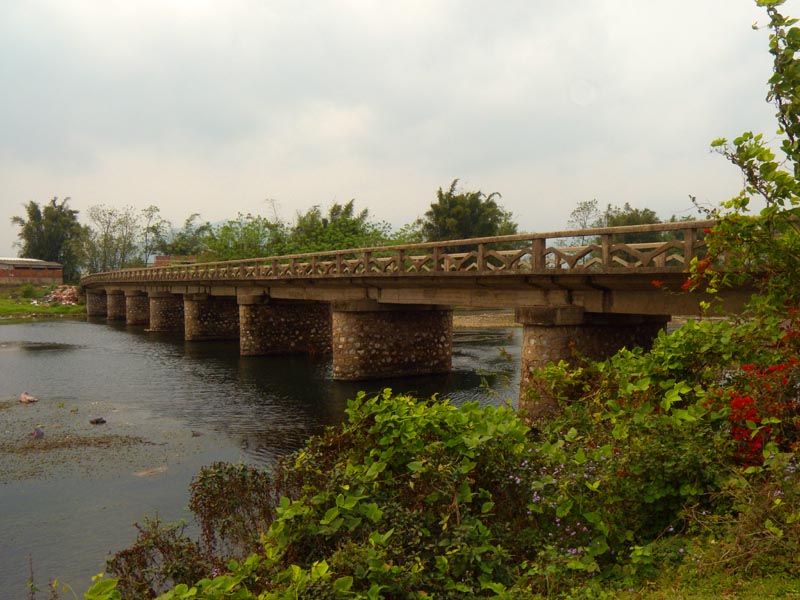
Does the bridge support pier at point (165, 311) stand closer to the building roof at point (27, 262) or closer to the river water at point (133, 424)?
the river water at point (133, 424)

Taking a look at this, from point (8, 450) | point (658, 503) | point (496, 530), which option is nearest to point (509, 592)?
point (496, 530)

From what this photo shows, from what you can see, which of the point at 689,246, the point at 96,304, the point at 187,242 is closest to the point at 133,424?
the point at 689,246

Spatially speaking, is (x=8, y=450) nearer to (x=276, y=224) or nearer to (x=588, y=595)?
(x=588, y=595)

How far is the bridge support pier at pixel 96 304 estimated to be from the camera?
7181 centimetres

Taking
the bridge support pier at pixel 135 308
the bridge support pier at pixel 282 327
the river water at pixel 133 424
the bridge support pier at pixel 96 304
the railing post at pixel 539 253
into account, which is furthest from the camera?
the bridge support pier at pixel 96 304

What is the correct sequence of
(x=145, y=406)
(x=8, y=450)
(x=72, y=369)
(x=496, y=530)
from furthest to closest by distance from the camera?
(x=72, y=369) < (x=145, y=406) < (x=8, y=450) < (x=496, y=530)

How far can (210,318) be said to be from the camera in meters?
40.1

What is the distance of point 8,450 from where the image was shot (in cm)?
1504

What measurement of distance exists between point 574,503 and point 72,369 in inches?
1078

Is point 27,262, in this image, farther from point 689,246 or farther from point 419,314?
point 689,246

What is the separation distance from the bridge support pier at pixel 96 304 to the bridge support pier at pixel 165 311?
2702cm

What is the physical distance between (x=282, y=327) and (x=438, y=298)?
550 inches

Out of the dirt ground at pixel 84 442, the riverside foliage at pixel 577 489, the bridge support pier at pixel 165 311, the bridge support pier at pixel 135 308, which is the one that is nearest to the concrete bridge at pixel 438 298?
the riverside foliage at pixel 577 489

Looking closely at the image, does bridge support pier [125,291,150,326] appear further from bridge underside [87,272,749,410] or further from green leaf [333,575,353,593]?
green leaf [333,575,353,593]
